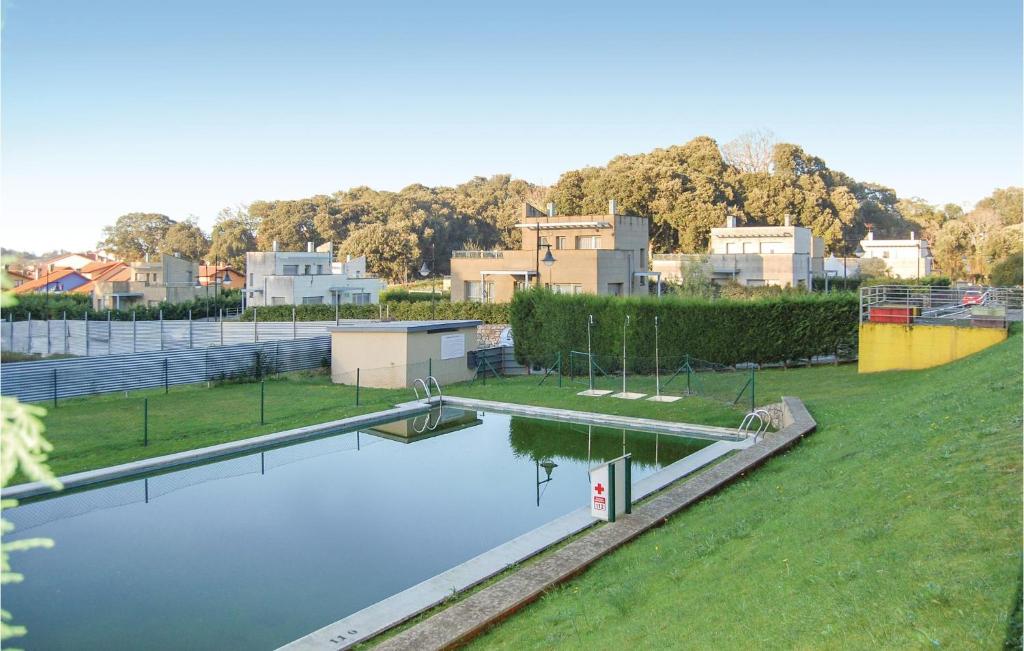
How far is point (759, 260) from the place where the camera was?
5334cm

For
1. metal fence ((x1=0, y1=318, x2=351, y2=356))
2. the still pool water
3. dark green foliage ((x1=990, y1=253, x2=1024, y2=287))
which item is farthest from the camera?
dark green foliage ((x1=990, y1=253, x2=1024, y2=287))

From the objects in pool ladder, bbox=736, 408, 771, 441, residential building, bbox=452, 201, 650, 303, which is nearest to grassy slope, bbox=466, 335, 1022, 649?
pool ladder, bbox=736, 408, 771, 441

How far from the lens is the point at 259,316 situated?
50.3 meters

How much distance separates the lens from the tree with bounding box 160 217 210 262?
294 ft

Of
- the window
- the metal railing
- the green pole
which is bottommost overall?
the green pole

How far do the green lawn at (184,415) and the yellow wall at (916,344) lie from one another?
567 inches

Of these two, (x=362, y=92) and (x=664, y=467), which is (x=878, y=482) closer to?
(x=664, y=467)

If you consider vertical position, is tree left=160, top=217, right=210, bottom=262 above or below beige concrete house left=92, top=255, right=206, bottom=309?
above

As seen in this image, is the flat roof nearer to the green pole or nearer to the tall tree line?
the green pole

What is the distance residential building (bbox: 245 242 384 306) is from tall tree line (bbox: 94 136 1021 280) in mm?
17043

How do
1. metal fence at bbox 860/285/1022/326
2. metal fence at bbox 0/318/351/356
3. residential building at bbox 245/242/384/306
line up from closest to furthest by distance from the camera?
metal fence at bbox 860/285/1022/326, metal fence at bbox 0/318/351/356, residential building at bbox 245/242/384/306

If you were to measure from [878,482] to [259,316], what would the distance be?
150ft

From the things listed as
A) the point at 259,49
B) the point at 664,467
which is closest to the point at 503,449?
the point at 664,467

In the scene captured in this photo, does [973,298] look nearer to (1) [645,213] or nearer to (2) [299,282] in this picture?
(2) [299,282]
